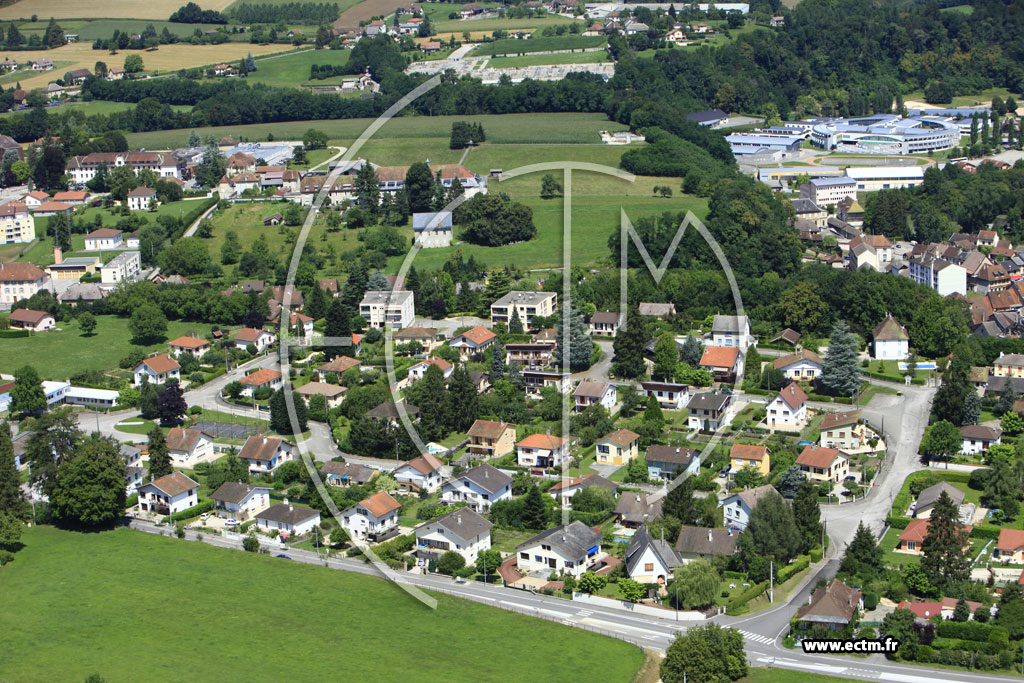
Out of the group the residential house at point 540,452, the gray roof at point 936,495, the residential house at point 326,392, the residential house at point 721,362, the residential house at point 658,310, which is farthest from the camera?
the residential house at point 658,310

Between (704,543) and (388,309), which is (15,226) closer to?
(388,309)

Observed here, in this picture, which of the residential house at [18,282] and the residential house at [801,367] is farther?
the residential house at [18,282]

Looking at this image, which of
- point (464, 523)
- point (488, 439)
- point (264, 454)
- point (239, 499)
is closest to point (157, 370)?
point (264, 454)

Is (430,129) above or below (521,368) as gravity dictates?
above

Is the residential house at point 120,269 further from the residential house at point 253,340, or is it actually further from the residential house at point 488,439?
the residential house at point 488,439

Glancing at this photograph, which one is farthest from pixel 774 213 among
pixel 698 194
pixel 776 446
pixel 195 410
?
pixel 195 410

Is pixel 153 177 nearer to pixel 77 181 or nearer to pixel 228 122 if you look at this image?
pixel 77 181

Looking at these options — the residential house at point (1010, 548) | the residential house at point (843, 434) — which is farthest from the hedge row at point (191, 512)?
the residential house at point (1010, 548)
